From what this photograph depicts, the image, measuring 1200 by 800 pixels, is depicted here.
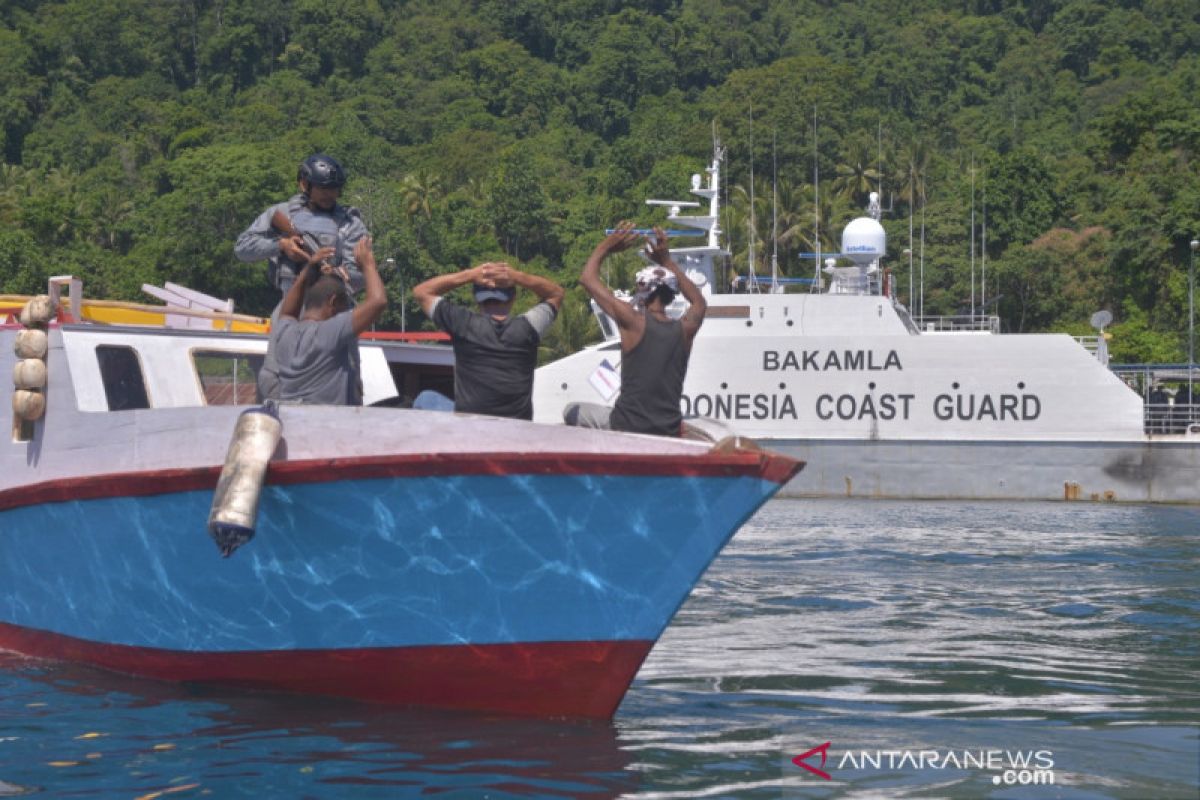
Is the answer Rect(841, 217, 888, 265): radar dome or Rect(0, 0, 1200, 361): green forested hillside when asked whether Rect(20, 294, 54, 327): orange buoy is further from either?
Rect(0, 0, 1200, 361): green forested hillside

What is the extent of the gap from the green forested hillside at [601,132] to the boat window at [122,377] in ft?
98.7

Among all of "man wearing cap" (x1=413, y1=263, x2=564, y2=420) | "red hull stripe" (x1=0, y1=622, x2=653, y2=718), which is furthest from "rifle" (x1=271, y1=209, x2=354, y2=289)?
"red hull stripe" (x1=0, y1=622, x2=653, y2=718)

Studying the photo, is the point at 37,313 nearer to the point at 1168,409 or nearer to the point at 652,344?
the point at 652,344

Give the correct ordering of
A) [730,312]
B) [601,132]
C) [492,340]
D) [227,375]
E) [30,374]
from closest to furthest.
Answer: [492,340] < [30,374] < [227,375] < [730,312] < [601,132]

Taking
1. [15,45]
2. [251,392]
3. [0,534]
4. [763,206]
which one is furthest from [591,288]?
[15,45]

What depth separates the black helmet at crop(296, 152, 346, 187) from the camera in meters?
9.80

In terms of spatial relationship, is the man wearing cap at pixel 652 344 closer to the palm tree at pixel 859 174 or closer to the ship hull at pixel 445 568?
the ship hull at pixel 445 568

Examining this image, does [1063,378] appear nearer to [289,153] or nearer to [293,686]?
[293,686]

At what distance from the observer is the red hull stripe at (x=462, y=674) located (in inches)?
353

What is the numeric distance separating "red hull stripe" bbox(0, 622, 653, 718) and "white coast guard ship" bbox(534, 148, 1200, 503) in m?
20.2

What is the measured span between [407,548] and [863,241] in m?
25.8

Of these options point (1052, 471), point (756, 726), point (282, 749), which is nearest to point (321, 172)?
point (282, 749)

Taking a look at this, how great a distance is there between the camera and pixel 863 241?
110 ft

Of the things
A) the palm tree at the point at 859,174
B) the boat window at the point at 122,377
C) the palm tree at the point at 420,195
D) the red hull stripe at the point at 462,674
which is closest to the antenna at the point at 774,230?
the palm tree at the point at 859,174
